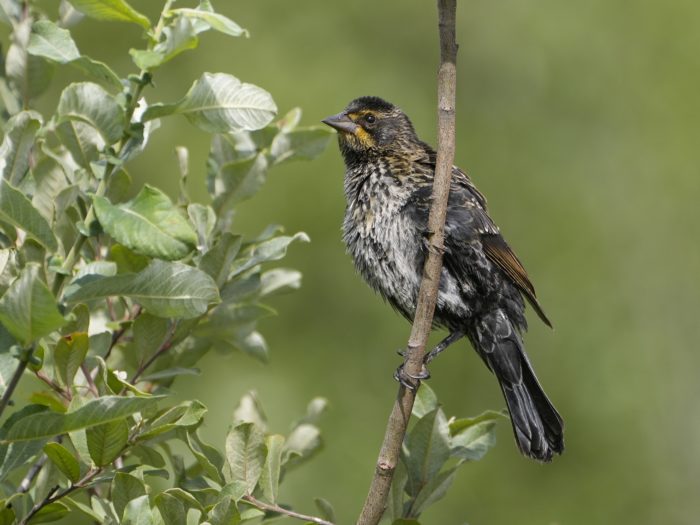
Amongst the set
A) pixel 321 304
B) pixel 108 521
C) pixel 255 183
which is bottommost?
pixel 321 304

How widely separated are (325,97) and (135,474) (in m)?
4.62

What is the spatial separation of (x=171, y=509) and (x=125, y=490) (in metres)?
0.10

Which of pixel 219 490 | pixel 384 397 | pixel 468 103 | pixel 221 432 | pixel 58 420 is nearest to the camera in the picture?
pixel 58 420

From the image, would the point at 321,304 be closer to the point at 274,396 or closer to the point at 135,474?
the point at 274,396

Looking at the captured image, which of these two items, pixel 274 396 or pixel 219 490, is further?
pixel 274 396

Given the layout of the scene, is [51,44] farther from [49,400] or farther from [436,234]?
[436,234]

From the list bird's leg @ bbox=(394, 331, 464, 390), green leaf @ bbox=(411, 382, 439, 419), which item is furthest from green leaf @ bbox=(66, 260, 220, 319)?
green leaf @ bbox=(411, 382, 439, 419)

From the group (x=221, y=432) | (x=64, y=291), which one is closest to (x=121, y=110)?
(x=64, y=291)

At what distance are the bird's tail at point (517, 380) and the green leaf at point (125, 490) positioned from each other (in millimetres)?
1928

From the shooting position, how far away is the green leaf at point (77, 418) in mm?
1770

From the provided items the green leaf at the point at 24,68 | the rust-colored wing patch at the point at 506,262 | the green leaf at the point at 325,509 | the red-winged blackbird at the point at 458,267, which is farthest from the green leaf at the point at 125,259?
the rust-colored wing patch at the point at 506,262

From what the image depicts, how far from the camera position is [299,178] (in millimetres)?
6012

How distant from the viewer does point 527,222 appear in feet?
21.9

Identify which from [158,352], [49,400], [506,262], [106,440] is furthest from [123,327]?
[506,262]
